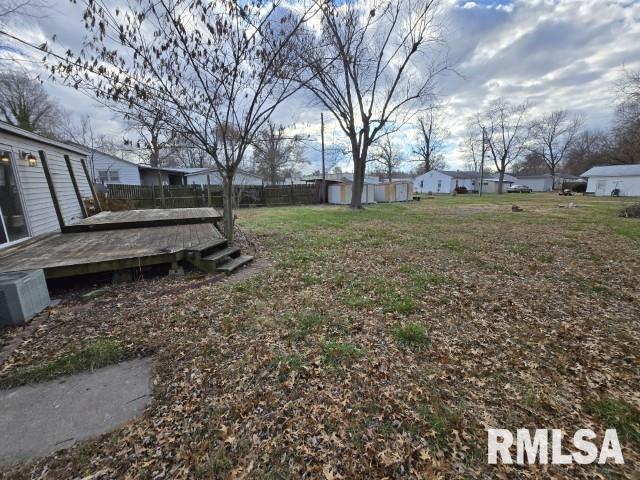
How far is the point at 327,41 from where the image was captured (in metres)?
9.11

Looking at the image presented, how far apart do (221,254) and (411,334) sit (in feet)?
11.9

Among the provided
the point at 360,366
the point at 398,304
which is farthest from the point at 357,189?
the point at 360,366

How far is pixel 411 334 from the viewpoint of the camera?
2.84 metres

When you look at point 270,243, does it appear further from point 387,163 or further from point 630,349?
point 387,163

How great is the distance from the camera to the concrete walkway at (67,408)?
1.71 m

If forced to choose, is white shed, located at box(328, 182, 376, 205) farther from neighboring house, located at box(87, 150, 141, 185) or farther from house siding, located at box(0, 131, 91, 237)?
house siding, located at box(0, 131, 91, 237)

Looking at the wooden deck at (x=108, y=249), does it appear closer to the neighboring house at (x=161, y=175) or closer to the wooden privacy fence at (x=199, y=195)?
the wooden privacy fence at (x=199, y=195)

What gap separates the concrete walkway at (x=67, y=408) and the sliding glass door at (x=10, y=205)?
4.72 metres

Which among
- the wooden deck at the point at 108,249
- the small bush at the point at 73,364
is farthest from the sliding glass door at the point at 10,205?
the small bush at the point at 73,364

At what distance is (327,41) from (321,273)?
8477 mm

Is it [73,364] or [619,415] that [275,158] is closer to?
[73,364]

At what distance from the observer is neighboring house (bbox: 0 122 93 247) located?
5.25 metres

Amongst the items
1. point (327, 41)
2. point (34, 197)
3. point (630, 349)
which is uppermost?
point (327, 41)

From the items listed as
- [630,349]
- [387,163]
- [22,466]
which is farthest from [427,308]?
[387,163]
